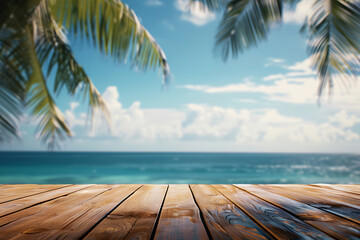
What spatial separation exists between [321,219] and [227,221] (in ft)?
1.31

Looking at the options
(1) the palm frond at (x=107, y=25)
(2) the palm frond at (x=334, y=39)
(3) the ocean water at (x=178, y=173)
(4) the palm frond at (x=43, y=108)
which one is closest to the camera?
(2) the palm frond at (x=334, y=39)

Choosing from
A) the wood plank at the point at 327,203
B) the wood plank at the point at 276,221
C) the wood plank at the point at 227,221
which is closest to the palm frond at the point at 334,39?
the wood plank at the point at 327,203

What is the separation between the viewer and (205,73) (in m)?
45.6

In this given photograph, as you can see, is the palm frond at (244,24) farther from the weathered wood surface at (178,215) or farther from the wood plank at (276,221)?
the wood plank at (276,221)

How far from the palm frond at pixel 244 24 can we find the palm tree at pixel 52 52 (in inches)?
37.5

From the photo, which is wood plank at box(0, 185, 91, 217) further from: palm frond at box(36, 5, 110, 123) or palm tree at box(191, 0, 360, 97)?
palm tree at box(191, 0, 360, 97)

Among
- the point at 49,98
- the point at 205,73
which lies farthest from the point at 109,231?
the point at 205,73

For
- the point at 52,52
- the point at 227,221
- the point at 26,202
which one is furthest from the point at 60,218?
the point at 52,52

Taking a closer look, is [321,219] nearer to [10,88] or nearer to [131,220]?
[131,220]

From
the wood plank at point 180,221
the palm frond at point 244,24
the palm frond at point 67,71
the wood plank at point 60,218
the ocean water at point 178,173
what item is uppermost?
the palm frond at point 244,24

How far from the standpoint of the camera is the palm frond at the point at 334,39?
2.37 meters

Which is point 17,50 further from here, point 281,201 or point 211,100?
point 211,100

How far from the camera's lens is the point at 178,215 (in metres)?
1.04

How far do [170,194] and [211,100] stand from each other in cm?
4416
